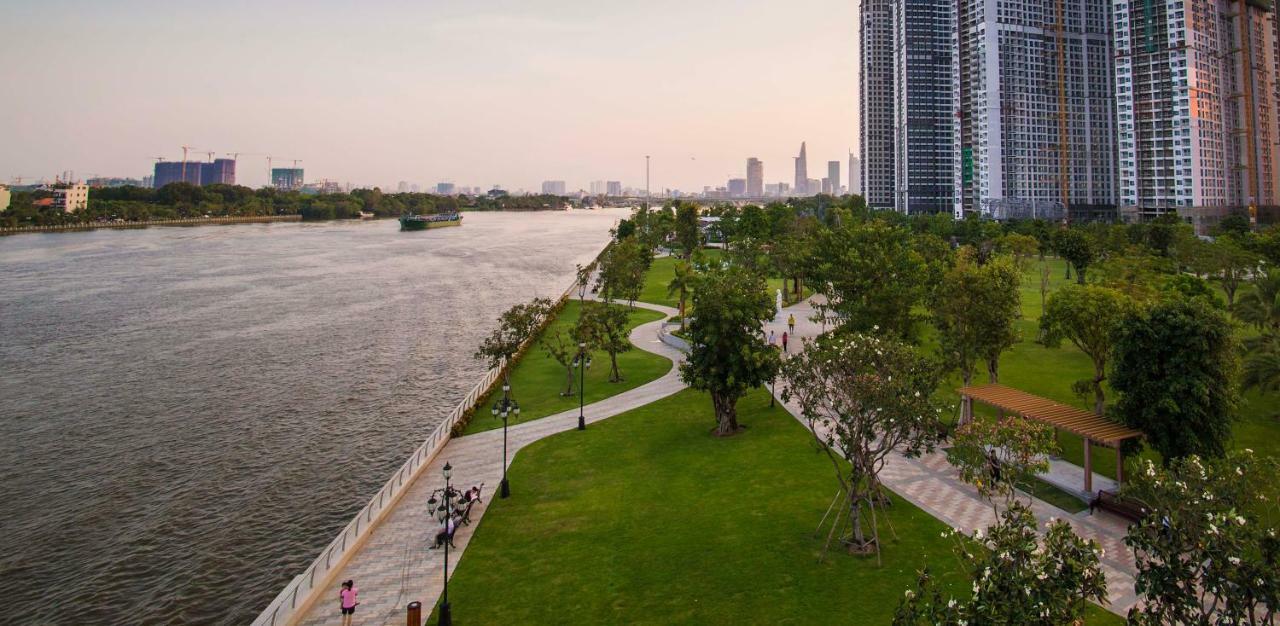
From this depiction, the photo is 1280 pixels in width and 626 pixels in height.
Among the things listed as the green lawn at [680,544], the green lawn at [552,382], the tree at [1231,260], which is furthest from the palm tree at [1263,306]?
the green lawn at [552,382]

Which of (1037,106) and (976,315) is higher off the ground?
(1037,106)

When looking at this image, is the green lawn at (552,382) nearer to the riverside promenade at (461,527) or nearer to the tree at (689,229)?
the riverside promenade at (461,527)

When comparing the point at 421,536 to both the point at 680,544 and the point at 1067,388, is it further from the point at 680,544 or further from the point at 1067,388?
the point at 1067,388

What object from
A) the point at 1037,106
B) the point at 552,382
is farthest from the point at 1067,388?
the point at 1037,106

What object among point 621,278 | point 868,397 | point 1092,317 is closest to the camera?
point 868,397

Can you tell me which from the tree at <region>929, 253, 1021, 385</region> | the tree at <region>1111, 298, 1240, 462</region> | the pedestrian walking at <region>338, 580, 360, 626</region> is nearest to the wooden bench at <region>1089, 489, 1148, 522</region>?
the tree at <region>1111, 298, 1240, 462</region>

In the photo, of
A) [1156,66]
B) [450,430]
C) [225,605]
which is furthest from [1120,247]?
[225,605]

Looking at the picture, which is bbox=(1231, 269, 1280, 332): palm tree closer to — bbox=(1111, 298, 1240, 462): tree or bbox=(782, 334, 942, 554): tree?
bbox=(1111, 298, 1240, 462): tree
